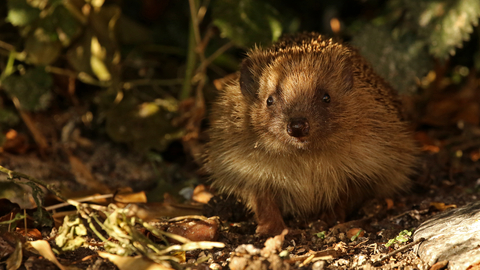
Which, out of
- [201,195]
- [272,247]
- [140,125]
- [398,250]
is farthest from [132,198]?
[398,250]

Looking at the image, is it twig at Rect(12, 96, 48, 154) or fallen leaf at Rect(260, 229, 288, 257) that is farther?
twig at Rect(12, 96, 48, 154)

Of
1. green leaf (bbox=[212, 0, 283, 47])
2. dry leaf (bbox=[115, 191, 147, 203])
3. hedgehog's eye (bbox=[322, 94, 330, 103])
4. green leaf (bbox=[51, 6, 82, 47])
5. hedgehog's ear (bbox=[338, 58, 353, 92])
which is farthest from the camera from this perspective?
green leaf (bbox=[51, 6, 82, 47])

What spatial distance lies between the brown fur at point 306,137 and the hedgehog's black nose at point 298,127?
0.20 ft

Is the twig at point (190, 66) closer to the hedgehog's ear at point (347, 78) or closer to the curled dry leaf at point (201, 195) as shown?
the curled dry leaf at point (201, 195)

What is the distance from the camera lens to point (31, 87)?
356 centimetres

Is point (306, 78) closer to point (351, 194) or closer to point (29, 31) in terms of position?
point (351, 194)

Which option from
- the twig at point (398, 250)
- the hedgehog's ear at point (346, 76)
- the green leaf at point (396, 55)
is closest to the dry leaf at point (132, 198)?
the hedgehog's ear at point (346, 76)

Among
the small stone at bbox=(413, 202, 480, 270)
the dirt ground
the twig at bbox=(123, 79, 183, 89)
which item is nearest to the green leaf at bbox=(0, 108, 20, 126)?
the dirt ground

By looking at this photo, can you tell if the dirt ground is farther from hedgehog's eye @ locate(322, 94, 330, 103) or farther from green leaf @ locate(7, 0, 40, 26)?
green leaf @ locate(7, 0, 40, 26)

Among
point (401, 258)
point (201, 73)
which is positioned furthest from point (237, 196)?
point (201, 73)

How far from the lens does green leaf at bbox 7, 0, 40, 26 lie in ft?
10.5

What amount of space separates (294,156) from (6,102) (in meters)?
2.50

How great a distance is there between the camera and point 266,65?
279cm

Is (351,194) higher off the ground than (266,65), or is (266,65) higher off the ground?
(266,65)
